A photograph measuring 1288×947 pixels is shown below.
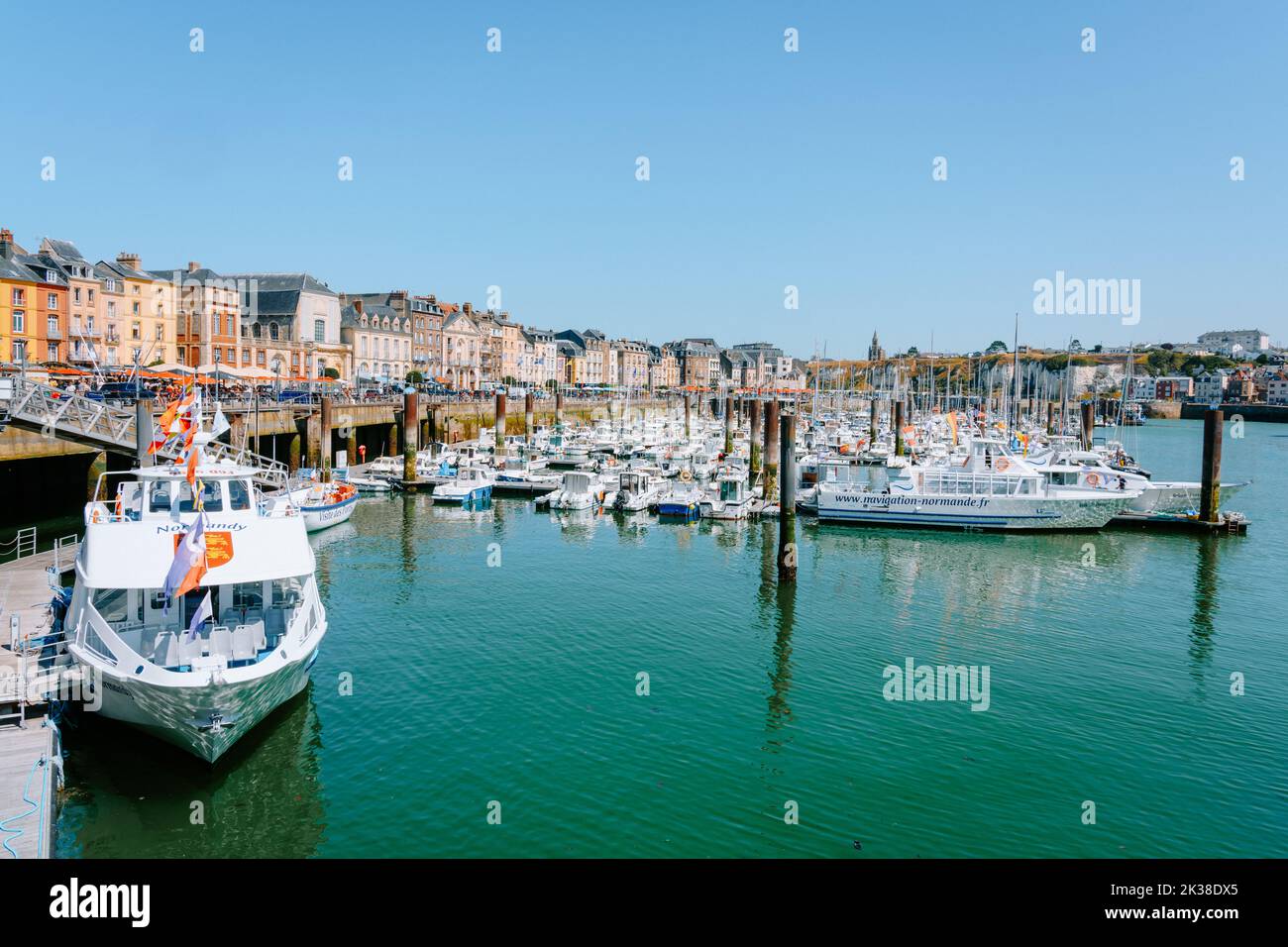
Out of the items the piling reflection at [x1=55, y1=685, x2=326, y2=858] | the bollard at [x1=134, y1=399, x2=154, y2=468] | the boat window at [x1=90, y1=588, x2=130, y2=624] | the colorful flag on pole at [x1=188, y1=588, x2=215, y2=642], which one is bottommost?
the piling reflection at [x1=55, y1=685, x2=326, y2=858]

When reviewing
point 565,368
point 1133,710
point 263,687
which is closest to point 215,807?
point 263,687

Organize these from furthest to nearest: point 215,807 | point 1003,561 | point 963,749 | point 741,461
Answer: point 741,461 < point 1003,561 < point 963,749 < point 215,807

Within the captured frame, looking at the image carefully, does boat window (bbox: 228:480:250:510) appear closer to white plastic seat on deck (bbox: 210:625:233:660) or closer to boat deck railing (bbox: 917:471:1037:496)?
white plastic seat on deck (bbox: 210:625:233:660)

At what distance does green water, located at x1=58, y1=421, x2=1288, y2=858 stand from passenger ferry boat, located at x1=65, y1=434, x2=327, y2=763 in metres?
1.33

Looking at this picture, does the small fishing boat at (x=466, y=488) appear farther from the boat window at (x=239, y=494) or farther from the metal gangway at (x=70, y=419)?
the boat window at (x=239, y=494)

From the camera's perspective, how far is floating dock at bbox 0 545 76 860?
13.0m

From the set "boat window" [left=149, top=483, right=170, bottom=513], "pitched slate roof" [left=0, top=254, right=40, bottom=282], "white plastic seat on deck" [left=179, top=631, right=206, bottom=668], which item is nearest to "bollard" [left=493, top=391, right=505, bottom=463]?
"pitched slate roof" [left=0, top=254, right=40, bottom=282]

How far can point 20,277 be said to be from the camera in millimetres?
62781

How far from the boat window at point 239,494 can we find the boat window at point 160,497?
1.43 metres

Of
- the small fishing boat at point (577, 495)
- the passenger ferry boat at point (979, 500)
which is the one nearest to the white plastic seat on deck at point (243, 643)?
A: the small fishing boat at point (577, 495)
